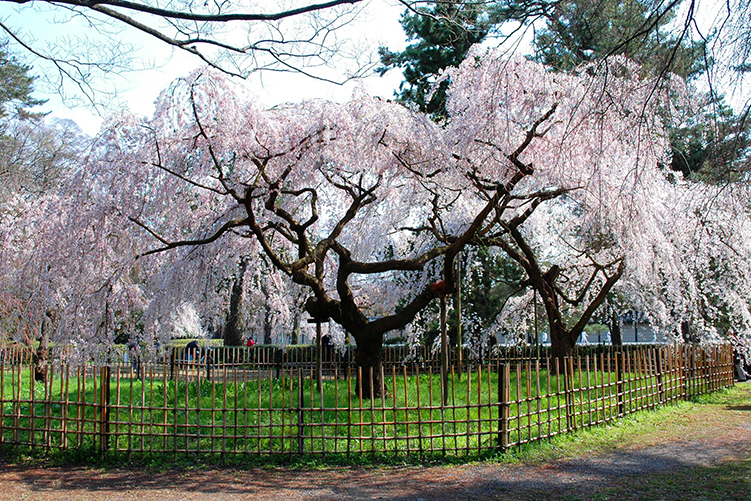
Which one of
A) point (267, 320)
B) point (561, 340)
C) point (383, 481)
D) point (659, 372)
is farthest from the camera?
point (267, 320)

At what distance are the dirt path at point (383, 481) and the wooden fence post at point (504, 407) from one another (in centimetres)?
41

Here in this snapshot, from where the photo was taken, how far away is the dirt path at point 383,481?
5.84m

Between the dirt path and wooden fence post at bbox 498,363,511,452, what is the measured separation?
16.0 inches

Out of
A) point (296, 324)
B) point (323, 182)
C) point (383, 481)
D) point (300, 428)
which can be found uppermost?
point (323, 182)

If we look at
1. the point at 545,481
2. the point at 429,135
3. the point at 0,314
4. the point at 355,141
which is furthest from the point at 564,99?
the point at 0,314

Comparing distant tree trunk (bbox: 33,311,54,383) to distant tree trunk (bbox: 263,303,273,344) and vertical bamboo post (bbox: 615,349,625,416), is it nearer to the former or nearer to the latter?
distant tree trunk (bbox: 263,303,273,344)

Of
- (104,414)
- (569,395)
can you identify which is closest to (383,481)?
(569,395)

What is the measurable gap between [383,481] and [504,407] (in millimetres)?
1818

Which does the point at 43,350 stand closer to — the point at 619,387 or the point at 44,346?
the point at 44,346

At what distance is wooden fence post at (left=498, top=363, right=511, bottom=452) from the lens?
7211 millimetres

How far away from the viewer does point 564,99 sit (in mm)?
9711

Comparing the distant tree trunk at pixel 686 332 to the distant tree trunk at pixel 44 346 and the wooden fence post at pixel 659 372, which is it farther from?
the distant tree trunk at pixel 44 346

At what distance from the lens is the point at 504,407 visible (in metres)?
7.23

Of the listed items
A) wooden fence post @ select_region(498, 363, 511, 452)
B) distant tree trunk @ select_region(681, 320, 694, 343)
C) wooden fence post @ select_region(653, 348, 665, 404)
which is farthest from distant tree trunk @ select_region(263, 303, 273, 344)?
distant tree trunk @ select_region(681, 320, 694, 343)
